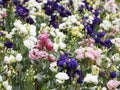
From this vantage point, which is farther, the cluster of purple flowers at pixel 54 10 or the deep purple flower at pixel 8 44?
the cluster of purple flowers at pixel 54 10

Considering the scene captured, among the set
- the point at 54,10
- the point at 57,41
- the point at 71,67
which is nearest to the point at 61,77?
the point at 71,67

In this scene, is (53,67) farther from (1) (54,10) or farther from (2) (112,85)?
(1) (54,10)

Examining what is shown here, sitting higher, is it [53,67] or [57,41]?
[57,41]

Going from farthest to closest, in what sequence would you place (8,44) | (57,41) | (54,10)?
1. (54,10)
2. (57,41)
3. (8,44)

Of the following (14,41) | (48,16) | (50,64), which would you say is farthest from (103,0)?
(50,64)

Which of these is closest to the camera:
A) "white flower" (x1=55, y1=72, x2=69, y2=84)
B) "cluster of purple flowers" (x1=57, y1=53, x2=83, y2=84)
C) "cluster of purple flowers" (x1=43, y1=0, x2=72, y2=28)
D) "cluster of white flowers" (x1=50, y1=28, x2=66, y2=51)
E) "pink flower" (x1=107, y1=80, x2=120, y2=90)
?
"white flower" (x1=55, y1=72, x2=69, y2=84)

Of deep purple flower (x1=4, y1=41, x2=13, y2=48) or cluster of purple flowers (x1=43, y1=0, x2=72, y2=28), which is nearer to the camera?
deep purple flower (x1=4, y1=41, x2=13, y2=48)

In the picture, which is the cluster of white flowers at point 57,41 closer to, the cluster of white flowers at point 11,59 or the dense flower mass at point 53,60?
the dense flower mass at point 53,60

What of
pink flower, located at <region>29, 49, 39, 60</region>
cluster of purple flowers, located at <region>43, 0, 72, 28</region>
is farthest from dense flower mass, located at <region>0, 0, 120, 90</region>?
cluster of purple flowers, located at <region>43, 0, 72, 28</region>

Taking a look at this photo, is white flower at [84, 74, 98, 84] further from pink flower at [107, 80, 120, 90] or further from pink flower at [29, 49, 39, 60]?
pink flower at [29, 49, 39, 60]

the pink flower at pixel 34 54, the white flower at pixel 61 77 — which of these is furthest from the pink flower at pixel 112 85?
the pink flower at pixel 34 54

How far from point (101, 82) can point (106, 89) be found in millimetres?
263

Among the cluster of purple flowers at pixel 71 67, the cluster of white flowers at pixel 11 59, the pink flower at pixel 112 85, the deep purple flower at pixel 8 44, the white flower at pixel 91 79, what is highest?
the deep purple flower at pixel 8 44

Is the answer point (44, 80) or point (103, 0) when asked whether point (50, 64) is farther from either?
point (103, 0)
